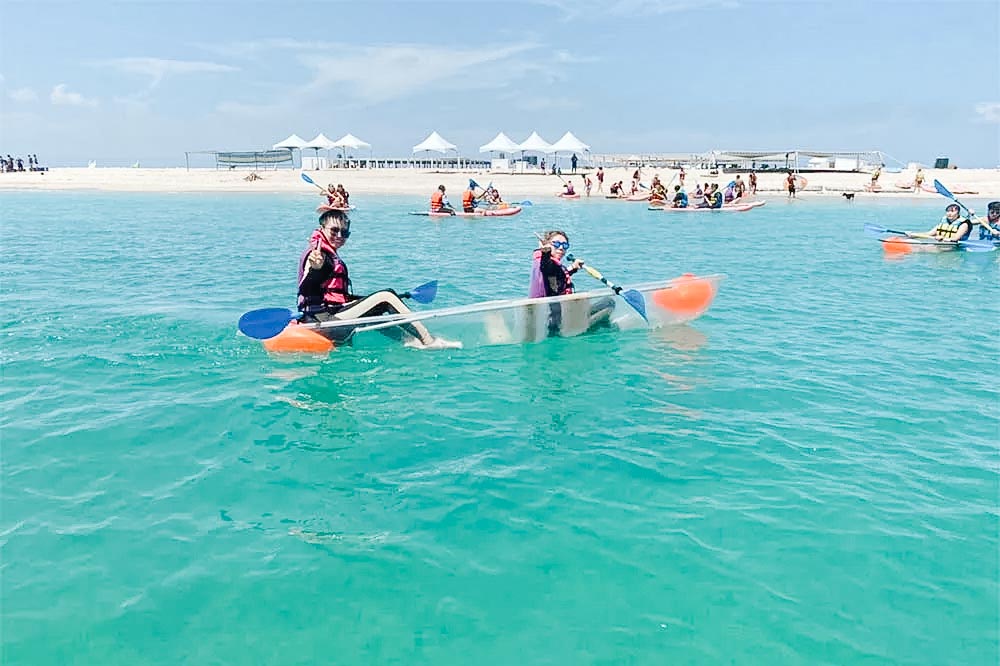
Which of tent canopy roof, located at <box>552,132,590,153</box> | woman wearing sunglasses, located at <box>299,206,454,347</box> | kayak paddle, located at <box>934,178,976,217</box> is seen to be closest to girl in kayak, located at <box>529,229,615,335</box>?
woman wearing sunglasses, located at <box>299,206,454,347</box>

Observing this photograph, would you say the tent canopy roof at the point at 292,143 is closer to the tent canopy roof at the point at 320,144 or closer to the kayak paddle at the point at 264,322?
the tent canopy roof at the point at 320,144

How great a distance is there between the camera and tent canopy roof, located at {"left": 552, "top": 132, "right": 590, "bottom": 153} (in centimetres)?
5541

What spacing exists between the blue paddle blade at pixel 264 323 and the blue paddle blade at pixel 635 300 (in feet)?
16.5

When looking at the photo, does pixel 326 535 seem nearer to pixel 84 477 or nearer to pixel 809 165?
pixel 84 477

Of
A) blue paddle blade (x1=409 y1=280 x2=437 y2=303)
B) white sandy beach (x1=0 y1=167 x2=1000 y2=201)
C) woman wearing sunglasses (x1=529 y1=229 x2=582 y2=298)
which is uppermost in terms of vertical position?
white sandy beach (x1=0 y1=167 x2=1000 y2=201)

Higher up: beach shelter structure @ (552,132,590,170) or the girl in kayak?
beach shelter structure @ (552,132,590,170)

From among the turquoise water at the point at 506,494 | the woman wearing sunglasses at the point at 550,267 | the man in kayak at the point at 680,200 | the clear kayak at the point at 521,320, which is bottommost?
the turquoise water at the point at 506,494

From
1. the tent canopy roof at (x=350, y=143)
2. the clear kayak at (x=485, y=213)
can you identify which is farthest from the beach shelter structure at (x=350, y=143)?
the clear kayak at (x=485, y=213)

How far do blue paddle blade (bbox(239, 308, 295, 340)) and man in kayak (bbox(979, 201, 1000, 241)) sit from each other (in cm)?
1906

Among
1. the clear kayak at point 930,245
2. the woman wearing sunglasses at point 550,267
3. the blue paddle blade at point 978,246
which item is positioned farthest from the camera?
the clear kayak at point 930,245

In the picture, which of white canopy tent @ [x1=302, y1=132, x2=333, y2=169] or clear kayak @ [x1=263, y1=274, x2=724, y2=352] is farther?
white canopy tent @ [x1=302, y1=132, x2=333, y2=169]

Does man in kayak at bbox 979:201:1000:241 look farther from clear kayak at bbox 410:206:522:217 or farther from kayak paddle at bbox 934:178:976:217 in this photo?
clear kayak at bbox 410:206:522:217

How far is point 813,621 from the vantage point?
14.9 feet

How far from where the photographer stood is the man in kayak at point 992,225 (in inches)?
768
